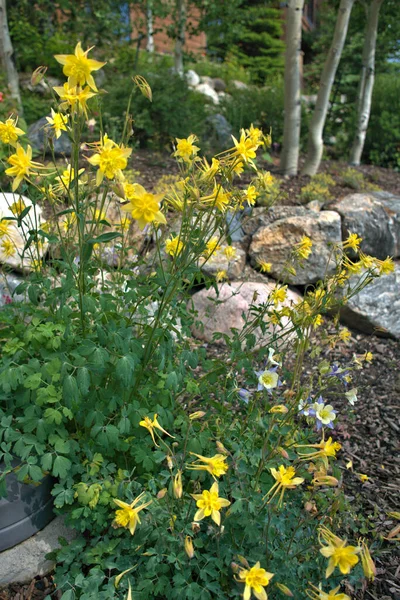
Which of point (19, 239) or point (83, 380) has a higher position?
point (83, 380)

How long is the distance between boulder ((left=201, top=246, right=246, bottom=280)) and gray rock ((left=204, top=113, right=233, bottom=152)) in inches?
110

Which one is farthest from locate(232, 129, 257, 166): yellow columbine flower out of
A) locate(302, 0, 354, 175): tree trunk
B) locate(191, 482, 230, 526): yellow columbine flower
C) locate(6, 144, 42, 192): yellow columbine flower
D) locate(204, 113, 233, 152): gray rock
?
locate(204, 113, 233, 152): gray rock

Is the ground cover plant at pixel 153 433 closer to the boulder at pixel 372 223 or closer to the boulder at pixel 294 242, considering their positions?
the boulder at pixel 294 242

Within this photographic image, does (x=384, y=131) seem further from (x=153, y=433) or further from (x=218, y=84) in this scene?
(x=153, y=433)

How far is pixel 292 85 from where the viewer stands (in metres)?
5.90

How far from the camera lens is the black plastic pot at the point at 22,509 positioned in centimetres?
194

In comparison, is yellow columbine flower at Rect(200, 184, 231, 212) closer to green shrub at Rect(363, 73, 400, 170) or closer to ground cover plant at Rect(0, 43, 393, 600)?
ground cover plant at Rect(0, 43, 393, 600)

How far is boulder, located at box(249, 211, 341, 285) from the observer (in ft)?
15.2

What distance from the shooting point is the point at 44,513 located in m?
2.06

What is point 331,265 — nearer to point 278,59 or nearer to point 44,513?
point 44,513

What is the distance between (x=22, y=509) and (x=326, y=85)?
18.5ft

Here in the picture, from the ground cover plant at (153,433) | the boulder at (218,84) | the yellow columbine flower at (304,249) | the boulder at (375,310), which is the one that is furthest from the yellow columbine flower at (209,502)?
the boulder at (218,84)

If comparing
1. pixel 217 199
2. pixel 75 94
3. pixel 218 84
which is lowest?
pixel 218 84

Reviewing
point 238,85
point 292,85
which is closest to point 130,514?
point 292,85
